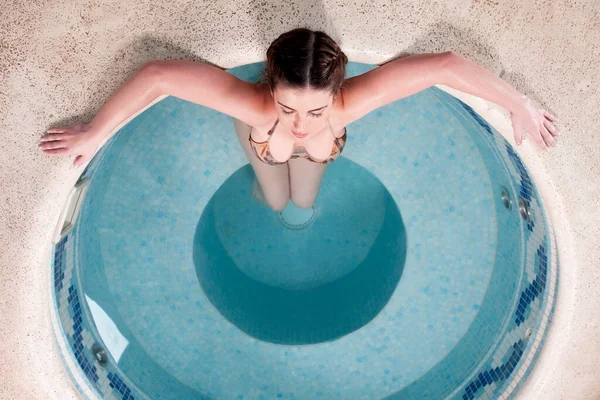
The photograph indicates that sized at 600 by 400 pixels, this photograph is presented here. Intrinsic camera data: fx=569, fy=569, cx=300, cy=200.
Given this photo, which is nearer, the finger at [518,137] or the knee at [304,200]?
the finger at [518,137]

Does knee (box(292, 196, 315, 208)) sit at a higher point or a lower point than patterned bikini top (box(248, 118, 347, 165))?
higher

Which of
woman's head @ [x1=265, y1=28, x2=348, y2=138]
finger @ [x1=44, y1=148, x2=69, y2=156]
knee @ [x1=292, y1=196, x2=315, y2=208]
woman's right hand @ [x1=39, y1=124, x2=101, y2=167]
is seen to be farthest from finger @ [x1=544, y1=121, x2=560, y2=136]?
finger @ [x1=44, y1=148, x2=69, y2=156]

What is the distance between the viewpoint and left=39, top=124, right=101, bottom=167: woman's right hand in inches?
83.9

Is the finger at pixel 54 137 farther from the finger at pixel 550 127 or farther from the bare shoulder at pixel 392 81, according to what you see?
the finger at pixel 550 127

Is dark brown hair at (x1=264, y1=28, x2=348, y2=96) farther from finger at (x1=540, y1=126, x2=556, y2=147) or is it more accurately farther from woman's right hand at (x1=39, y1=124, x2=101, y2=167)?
finger at (x1=540, y1=126, x2=556, y2=147)

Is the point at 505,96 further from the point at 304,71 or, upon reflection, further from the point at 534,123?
the point at 304,71

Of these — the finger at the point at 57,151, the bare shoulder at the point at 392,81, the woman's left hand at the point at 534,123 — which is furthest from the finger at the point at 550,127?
the finger at the point at 57,151

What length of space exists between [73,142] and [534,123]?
1776 mm

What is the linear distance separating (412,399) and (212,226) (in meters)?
1.79

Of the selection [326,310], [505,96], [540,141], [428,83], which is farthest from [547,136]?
[326,310]

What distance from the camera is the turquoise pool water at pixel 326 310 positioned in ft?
10.7

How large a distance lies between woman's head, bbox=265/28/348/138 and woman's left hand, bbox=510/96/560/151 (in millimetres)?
790

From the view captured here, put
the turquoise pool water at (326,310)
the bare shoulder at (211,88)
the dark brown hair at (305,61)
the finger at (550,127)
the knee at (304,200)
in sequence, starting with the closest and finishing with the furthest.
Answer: the dark brown hair at (305,61) → the bare shoulder at (211,88) → the finger at (550,127) → the turquoise pool water at (326,310) → the knee at (304,200)

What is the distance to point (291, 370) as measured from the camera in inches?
150
